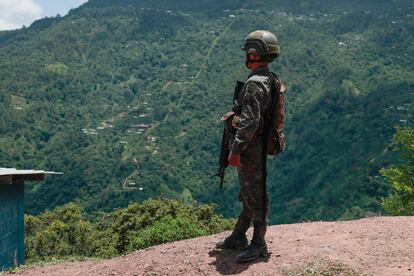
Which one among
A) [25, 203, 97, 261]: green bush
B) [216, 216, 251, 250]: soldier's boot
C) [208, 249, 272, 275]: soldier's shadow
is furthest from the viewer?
[25, 203, 97, 261]: green bush

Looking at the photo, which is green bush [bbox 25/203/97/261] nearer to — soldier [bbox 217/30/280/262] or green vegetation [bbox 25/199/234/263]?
green vegetation [bbox 25/199/234/263]

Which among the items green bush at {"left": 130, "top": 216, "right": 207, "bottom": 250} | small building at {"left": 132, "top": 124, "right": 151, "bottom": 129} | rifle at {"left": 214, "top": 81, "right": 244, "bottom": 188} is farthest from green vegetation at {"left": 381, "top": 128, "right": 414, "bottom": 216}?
small building at {"left": 132, "top": 124, "right": 151, "bottom": 129}

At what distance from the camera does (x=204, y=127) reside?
151875 millimetres

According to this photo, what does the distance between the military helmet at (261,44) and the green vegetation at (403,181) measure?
44.4ft

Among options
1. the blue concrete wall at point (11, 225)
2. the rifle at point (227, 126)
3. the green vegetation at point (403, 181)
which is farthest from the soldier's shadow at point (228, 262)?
the green vegetation at point (403, 181)

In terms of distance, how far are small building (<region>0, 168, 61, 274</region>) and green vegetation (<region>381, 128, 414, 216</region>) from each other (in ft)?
39.9

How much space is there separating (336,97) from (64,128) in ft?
227

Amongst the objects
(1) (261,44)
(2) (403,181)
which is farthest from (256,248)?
(2) (403,181)

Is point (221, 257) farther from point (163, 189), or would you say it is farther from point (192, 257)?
point (163, 189)

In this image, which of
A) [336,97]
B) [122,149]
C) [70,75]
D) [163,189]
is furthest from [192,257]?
[70,75]

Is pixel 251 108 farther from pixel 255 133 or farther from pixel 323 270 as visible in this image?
pixel 323 270

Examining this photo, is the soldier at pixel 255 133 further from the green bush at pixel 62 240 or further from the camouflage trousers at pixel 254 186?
the green bush at pixel 62 240

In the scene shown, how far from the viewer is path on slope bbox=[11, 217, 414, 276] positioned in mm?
7863

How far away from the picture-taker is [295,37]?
641 feet
